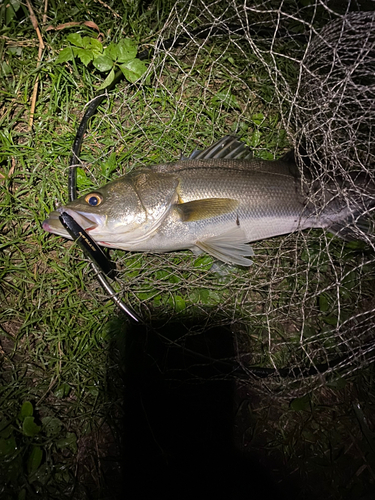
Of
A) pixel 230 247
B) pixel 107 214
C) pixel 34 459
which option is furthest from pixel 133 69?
pixel 34 459

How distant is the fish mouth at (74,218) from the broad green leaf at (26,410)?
135 centimetres

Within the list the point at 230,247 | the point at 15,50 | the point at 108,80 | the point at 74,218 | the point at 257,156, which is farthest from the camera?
the point at 257,156

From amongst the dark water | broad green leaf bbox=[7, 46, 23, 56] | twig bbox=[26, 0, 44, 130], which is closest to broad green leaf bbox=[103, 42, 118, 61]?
twig bbox=[26, 0, 44, 130]

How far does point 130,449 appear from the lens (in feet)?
8.86

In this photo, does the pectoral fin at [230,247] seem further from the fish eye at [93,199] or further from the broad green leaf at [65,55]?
the broad green leaf at [65,55]

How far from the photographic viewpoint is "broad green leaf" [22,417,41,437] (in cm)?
258

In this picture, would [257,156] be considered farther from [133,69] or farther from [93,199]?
[93,199]

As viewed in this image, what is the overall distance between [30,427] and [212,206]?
215 centimetres

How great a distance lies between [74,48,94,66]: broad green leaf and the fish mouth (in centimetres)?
131

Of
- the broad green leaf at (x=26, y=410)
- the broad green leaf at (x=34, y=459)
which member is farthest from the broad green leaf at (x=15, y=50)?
the broad green leaf at (x=34, y=459)

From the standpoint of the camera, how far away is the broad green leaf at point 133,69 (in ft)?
→ 9.43

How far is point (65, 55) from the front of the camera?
9.32 feet


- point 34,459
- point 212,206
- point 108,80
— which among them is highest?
point 108,80

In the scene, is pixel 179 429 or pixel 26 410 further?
pixel 179 429
